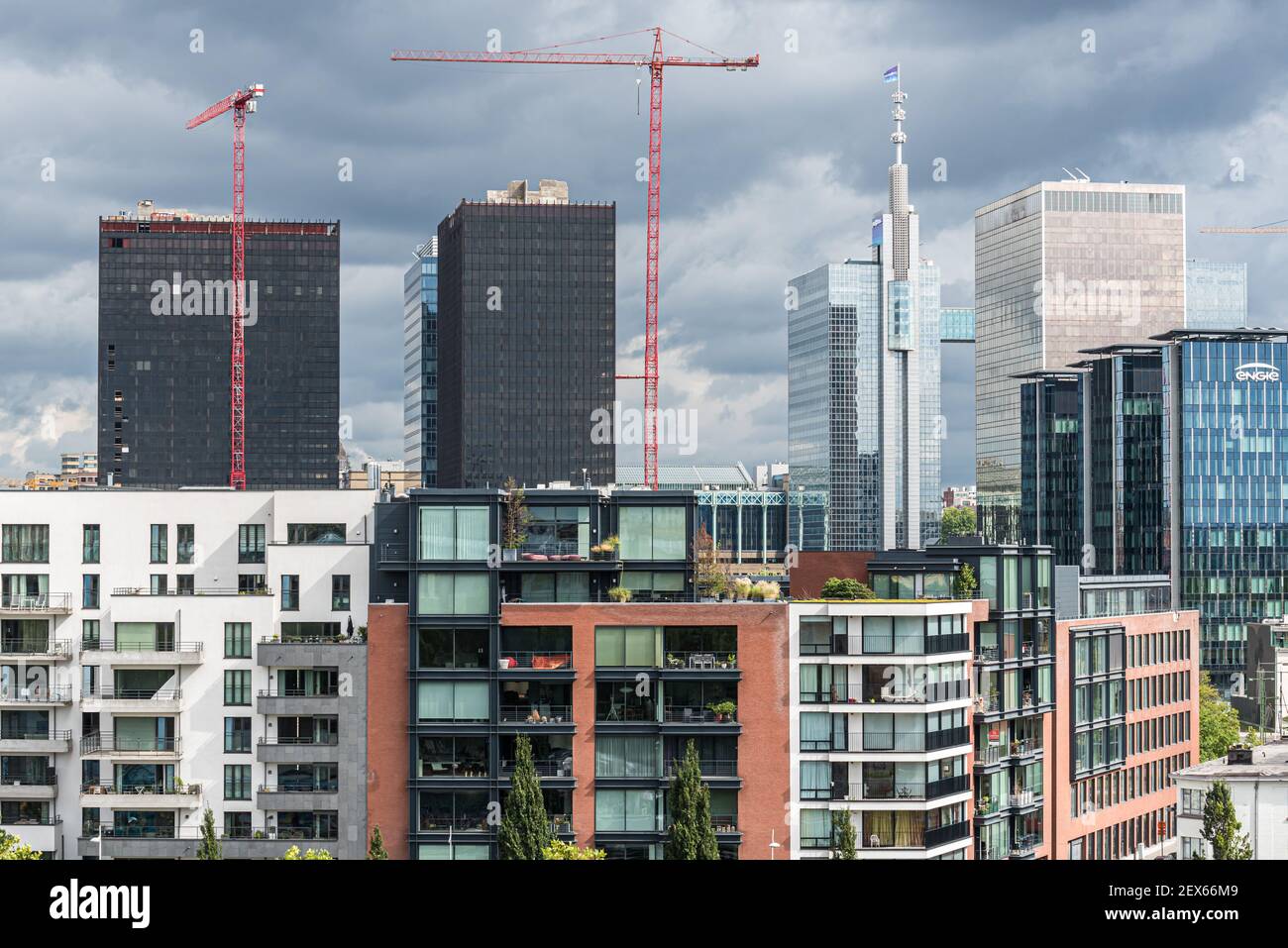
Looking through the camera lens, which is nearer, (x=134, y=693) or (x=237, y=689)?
(x=237, y=689)

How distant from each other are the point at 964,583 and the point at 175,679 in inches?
1709

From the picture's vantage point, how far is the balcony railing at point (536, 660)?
77.2 meters

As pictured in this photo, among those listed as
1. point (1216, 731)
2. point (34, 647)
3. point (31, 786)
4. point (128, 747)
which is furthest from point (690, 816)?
point (1216, 731)

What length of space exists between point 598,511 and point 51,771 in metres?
31.9

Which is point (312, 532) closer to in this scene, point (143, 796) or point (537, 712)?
point (143, 796)

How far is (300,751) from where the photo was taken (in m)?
78.4

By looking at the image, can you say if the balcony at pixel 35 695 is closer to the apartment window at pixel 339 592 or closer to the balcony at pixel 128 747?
the balcony at pixel 128 747

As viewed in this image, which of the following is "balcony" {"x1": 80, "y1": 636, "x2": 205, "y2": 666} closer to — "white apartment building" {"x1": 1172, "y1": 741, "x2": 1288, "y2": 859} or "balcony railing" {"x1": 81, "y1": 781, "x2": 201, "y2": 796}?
"balcony railing" {"x1": 81, "y1": 781, "x2": 201, "y2": 796}

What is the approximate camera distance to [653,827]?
250 ft
